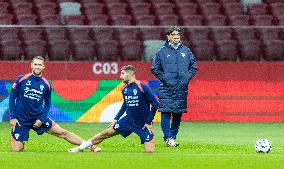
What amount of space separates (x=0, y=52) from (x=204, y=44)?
17.1ft

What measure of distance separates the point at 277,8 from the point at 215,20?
2189mm

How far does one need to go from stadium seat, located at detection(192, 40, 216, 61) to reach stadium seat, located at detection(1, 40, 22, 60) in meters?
4.46

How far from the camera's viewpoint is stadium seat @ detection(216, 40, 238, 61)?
26.7 m

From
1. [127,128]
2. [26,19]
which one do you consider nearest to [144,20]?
[26,19]

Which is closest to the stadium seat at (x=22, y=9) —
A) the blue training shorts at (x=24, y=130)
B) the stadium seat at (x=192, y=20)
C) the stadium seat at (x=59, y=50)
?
the stadium seat at (x=59, y=50)

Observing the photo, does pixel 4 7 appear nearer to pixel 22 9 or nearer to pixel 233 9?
pixel 22 9

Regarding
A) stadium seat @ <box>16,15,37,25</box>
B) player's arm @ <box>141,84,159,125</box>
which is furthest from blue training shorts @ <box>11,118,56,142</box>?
stadium seat @ <box>16,15,37,25</box>

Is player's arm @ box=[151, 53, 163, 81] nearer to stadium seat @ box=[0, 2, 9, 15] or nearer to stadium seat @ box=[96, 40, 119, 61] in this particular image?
stadium seat @ box=[96, 40, 119, 61]

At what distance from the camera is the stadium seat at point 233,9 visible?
28953 millimetres

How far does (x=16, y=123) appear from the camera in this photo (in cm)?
1628

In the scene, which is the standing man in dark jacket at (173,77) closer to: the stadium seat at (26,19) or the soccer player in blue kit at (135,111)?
the soccer player in blue kit at (135,111)

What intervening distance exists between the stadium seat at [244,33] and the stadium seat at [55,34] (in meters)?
4.45

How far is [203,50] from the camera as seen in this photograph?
87.1 ft

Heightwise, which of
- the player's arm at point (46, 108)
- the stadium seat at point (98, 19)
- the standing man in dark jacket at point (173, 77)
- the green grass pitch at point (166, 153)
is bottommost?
the green grass pitch at point (166, 153)
